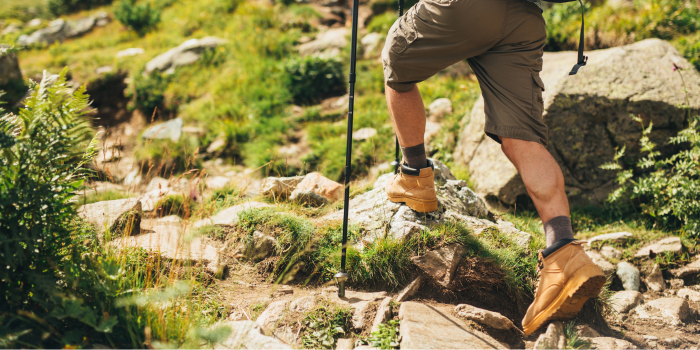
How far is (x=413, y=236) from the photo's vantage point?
2.88 metres

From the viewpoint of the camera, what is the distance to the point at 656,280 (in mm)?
3434

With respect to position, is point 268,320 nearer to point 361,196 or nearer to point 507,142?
point 361,196

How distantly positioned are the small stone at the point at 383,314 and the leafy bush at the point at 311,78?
5422mm

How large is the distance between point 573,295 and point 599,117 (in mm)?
2980

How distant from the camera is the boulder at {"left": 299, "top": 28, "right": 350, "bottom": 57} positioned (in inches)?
332

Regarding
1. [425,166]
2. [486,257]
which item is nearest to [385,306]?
[486,257]

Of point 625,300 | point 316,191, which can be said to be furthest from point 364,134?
point 625,300

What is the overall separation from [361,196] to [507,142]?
148 cm

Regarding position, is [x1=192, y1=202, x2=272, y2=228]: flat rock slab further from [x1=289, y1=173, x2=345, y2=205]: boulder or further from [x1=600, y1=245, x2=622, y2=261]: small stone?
[x1=600, y1=245, x2=622, y2=261]: small stone

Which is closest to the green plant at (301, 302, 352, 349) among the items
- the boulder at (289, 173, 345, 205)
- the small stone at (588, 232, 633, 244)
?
the boulder at (289, 173, 345, 205)

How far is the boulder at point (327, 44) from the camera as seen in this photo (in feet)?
27.7

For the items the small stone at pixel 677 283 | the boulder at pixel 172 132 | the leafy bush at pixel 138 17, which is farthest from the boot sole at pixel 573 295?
the leafy bush at pixel 138 17

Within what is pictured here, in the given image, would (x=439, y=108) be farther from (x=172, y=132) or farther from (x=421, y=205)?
(x=172, y=132)

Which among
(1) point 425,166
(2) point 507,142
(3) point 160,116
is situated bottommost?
(3) point 160,116
